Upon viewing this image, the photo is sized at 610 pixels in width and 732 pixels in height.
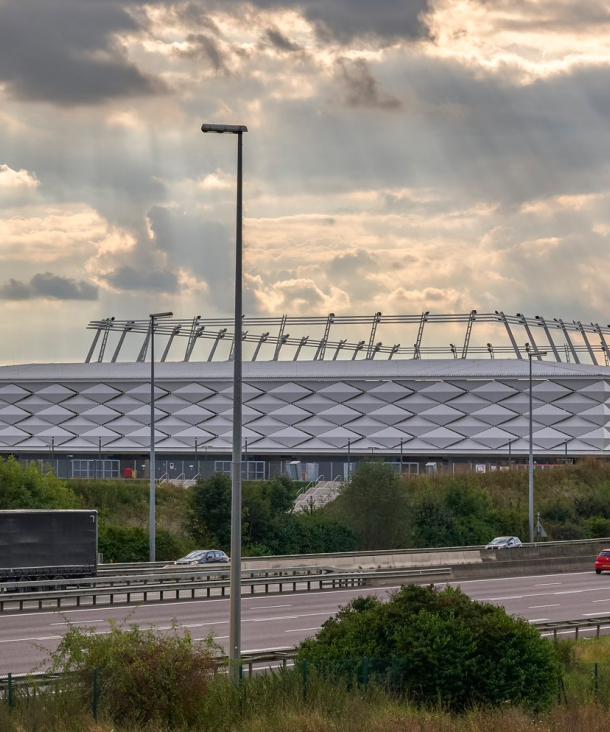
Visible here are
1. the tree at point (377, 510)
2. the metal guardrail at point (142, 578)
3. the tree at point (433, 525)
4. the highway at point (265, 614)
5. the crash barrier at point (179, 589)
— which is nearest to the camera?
the highway at point (265, 614)

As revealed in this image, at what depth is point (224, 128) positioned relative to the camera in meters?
Result: 20.7

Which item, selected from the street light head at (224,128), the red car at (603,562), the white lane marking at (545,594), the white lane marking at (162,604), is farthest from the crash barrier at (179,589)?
the street light head at (224,128)

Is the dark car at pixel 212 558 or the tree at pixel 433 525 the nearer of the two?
the dark car at pixel 212 558

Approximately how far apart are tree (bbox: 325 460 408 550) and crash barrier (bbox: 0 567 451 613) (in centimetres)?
1660

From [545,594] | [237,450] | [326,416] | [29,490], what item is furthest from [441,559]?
[326,416]

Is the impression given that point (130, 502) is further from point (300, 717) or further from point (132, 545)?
point (300, 717)

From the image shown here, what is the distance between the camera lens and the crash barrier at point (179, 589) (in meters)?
37.5

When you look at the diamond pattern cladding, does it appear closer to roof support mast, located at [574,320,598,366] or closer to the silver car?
roof support mast, located at [574,320,598,366]

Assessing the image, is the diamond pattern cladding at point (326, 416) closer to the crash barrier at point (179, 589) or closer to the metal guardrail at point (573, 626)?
the crash barrier at point (179, 589)

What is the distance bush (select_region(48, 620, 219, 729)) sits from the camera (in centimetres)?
1614

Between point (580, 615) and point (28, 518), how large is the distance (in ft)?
63.8

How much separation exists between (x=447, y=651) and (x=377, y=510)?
158ft

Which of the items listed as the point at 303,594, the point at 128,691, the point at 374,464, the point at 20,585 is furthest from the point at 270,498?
the point at 128,691

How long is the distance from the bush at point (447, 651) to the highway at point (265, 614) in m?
5.99
